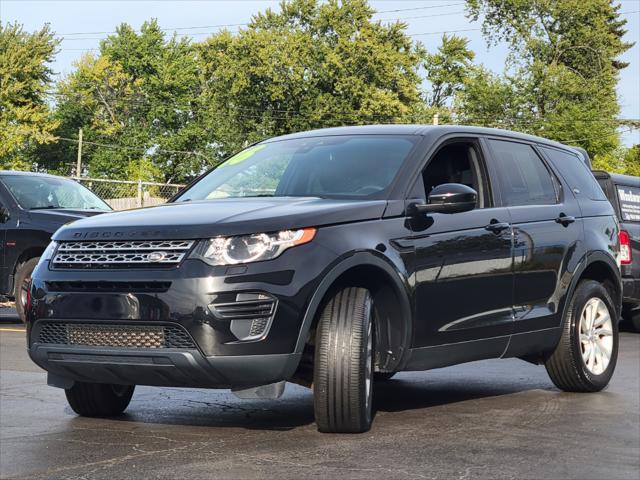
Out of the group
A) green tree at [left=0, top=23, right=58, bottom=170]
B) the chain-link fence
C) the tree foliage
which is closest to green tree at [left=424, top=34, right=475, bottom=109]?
the tree foliage

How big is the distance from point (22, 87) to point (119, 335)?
5897 cm

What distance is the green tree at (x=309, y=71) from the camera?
2854 inches

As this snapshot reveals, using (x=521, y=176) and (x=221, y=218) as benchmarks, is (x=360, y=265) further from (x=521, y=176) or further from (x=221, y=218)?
(x=521, y=176)

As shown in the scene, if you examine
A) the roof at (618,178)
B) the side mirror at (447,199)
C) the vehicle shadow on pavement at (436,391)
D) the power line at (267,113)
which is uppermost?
the power line at (267,113)

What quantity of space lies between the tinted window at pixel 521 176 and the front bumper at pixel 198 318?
2.17 metres

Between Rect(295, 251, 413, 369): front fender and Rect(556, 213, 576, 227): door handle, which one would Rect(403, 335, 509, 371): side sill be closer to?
Rect(295, 251, 413, 369): front fender

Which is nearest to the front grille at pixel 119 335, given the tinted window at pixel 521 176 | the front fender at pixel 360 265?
the front fender at pixel 360 265

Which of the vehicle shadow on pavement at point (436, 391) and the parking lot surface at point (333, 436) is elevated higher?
the parking lot surface at point (333, 436)

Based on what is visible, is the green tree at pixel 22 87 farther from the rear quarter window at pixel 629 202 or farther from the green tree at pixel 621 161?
the rear quarter window at pixel 629 202

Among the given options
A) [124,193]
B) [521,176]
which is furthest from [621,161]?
[521,176]

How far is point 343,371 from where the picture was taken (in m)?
5.98

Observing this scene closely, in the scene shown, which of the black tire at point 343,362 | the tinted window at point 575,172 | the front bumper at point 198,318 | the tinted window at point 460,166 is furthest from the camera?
the tinted window at point 575,172

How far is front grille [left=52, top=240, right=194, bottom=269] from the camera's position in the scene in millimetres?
5770

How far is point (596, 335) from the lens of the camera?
8469mm
